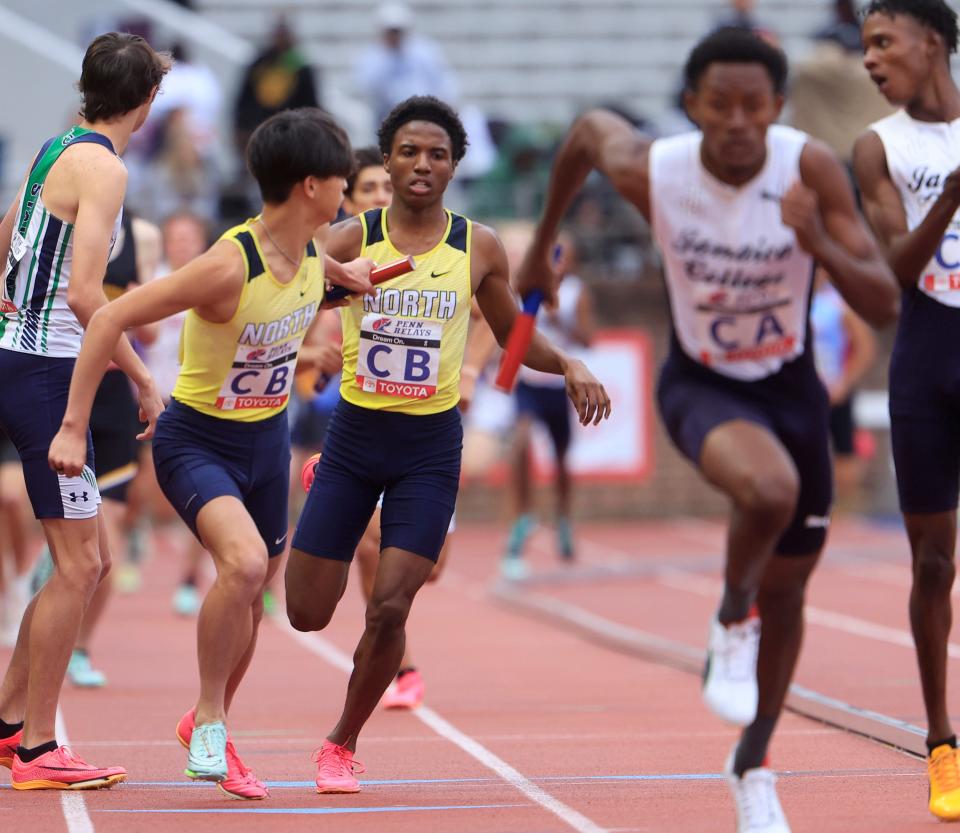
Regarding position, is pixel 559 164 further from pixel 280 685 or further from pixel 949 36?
pixel 280 685

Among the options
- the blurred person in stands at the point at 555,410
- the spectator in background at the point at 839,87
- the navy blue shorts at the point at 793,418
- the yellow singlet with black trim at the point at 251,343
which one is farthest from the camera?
the spectator in background at the point at 839,87

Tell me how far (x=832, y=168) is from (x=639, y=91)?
16.5 meters

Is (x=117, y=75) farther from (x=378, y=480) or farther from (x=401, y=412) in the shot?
(x=378, y=480)

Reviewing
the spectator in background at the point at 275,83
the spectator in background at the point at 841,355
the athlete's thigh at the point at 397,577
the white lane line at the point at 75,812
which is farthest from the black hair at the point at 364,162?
the spectator in background at the point at 275,83

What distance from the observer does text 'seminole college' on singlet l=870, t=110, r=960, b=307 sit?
20.3 feet

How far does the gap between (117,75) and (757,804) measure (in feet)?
10.5

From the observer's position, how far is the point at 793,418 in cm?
526

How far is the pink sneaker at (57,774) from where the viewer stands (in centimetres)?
620

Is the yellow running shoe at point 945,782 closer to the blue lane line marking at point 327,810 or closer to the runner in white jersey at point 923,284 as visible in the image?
the runner in white jersey at point 923,284

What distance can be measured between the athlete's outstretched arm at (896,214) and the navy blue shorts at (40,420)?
9.10ft

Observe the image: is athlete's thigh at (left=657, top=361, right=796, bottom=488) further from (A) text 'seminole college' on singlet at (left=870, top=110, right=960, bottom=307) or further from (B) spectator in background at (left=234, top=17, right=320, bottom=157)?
(B) spectator in background at (left=234, top=17, right=320, bottom=157)

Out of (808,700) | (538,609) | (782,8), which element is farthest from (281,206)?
(782,8)

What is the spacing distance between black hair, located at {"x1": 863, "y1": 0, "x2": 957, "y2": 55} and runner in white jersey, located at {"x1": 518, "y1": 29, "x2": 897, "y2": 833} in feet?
4.37

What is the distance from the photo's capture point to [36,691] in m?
6.25
